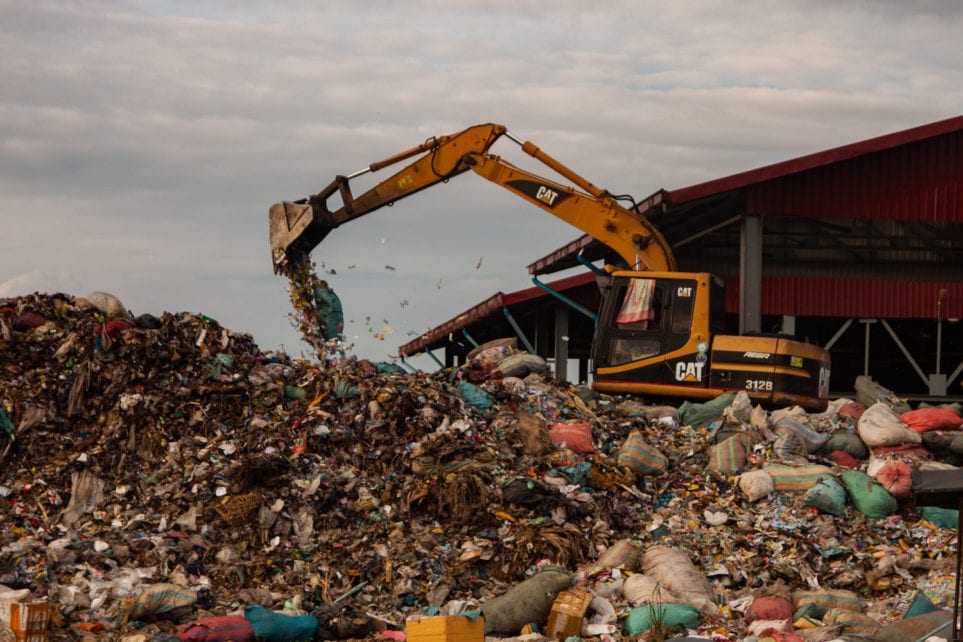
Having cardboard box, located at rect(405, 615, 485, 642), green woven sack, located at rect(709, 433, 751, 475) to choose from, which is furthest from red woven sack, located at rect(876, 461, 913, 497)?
cardboard box, located at rect(405, 615, 485, 642)

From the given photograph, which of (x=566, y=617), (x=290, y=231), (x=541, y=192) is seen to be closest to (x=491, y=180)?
(x=541, y=192)

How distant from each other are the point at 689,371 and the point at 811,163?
677 centimetres

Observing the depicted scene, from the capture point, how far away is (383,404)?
13.7 m

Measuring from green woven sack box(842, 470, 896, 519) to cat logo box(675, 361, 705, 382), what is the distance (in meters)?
3.26

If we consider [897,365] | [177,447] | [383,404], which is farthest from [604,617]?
[897,365]

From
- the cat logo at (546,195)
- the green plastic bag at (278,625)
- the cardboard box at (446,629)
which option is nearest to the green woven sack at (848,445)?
the cat logo at (546,195)

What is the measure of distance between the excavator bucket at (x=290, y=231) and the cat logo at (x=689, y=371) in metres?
5.58

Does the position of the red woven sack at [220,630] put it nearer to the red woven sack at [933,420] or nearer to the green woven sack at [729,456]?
the green woven sack at [729,456]

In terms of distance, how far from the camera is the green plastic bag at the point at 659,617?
33.8ft

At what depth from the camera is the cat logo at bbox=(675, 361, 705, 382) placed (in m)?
16.3

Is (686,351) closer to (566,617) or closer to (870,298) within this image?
(566,617)

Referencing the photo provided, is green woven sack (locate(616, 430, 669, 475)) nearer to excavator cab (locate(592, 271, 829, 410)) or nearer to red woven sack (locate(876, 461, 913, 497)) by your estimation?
excavator cab (locate(592, 271, 829, 410))

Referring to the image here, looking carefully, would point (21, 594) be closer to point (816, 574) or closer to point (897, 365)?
point (816, 574)

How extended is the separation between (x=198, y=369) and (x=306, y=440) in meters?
1.68
